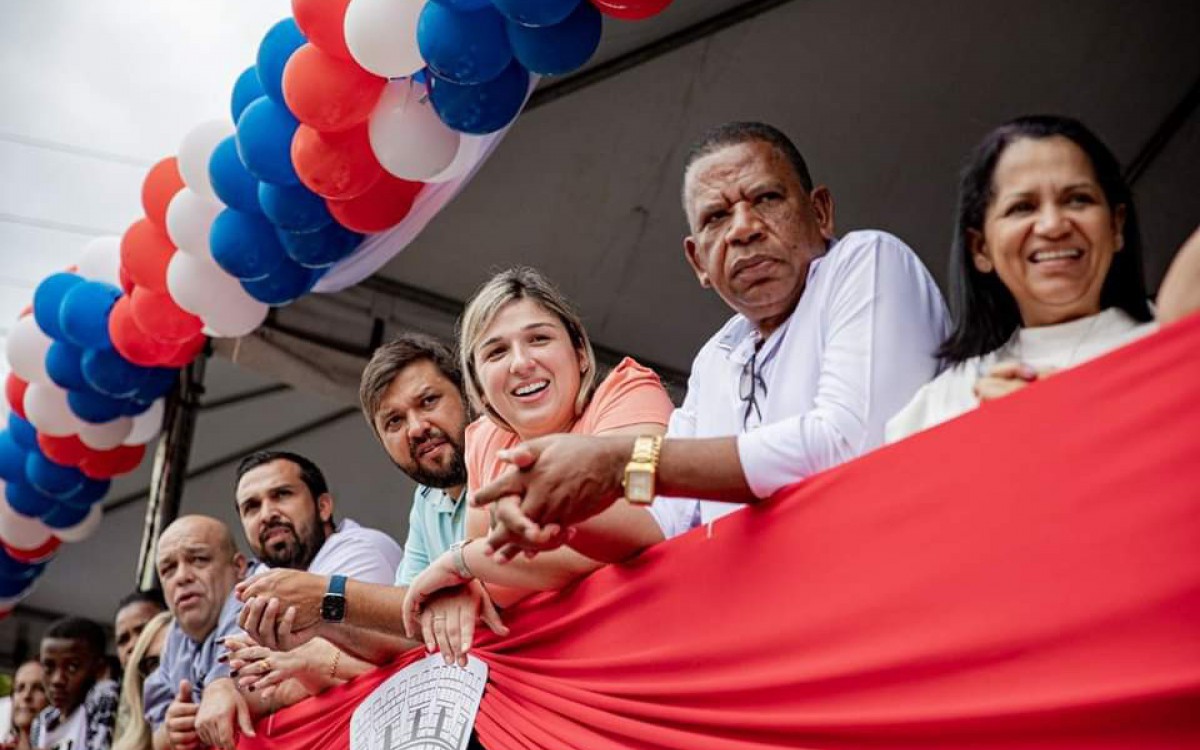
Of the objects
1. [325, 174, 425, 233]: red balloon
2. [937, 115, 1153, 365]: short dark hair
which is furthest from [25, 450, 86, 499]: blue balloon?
[937, 115, 1153, 365]: short dark hair

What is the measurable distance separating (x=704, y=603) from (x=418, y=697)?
2.52ft

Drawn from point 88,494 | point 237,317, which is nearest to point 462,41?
point 237,317

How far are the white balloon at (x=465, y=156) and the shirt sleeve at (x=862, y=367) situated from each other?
234 centimetres

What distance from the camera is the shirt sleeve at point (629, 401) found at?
7.63 ft

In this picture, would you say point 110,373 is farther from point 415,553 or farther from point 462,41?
point 415,553

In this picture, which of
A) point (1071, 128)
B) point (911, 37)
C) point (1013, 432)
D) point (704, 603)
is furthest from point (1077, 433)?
point (911, 37)

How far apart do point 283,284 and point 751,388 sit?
2999mm

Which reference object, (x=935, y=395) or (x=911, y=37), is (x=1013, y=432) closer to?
(x=935, y=395)

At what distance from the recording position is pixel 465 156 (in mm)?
4223

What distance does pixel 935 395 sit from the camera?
1798mm

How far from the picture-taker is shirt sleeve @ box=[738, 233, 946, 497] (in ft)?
6.14

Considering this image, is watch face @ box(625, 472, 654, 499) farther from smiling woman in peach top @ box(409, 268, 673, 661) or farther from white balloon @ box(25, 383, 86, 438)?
white balloon @ box(25, 383, 86, 438)

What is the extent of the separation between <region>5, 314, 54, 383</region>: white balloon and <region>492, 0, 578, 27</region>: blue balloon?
3.18 meters

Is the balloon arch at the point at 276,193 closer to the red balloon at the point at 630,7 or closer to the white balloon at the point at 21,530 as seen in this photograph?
the red balloon at the point at 630,7
